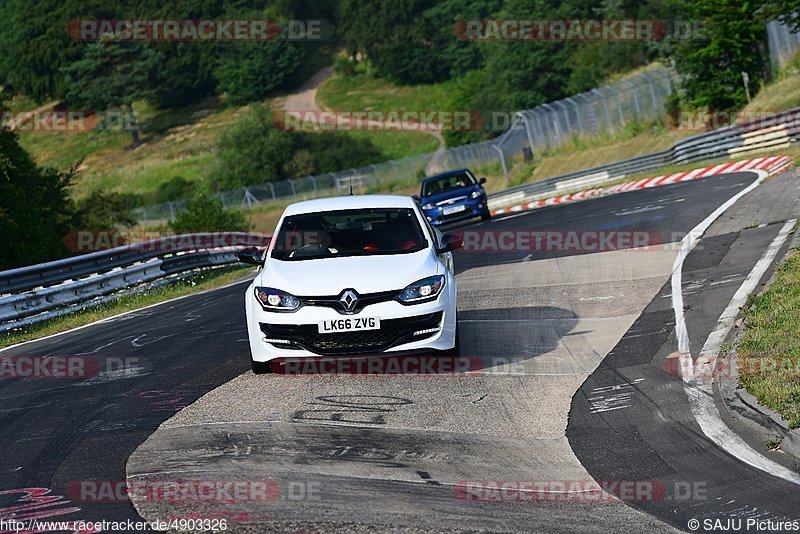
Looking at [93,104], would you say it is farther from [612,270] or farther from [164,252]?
[612,270]

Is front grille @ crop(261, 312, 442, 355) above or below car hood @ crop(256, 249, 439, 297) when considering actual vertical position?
below

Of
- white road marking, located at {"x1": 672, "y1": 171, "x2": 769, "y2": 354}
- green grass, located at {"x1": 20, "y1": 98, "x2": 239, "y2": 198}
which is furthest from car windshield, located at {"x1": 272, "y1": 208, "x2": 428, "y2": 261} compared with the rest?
green grass, located at {"x1": 20, "y1": 98, "x2": 239, "y2": 198}

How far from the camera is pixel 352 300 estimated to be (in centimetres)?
951

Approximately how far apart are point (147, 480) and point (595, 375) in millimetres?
4315

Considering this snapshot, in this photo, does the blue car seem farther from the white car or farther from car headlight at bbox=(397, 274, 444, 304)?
car headlight at bbox=(397, 274, 444, 304)

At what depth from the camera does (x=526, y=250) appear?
2067 cm

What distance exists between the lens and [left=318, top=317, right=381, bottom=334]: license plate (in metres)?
9.46

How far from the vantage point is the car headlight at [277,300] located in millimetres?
9656

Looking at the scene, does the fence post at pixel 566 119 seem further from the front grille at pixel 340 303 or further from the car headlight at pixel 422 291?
the front grille at pixel 340 303

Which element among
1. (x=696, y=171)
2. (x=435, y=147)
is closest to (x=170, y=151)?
(x=435, y=147)

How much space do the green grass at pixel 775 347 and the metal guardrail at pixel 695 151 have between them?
2009cm

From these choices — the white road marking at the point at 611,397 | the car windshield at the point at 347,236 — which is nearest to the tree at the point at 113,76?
the car windshield at the point at 347,236

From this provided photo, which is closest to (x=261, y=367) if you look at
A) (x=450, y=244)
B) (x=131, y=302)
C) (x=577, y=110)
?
(x=450, y=244)

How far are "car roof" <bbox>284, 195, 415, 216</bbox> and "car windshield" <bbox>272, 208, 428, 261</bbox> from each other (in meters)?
0.07
